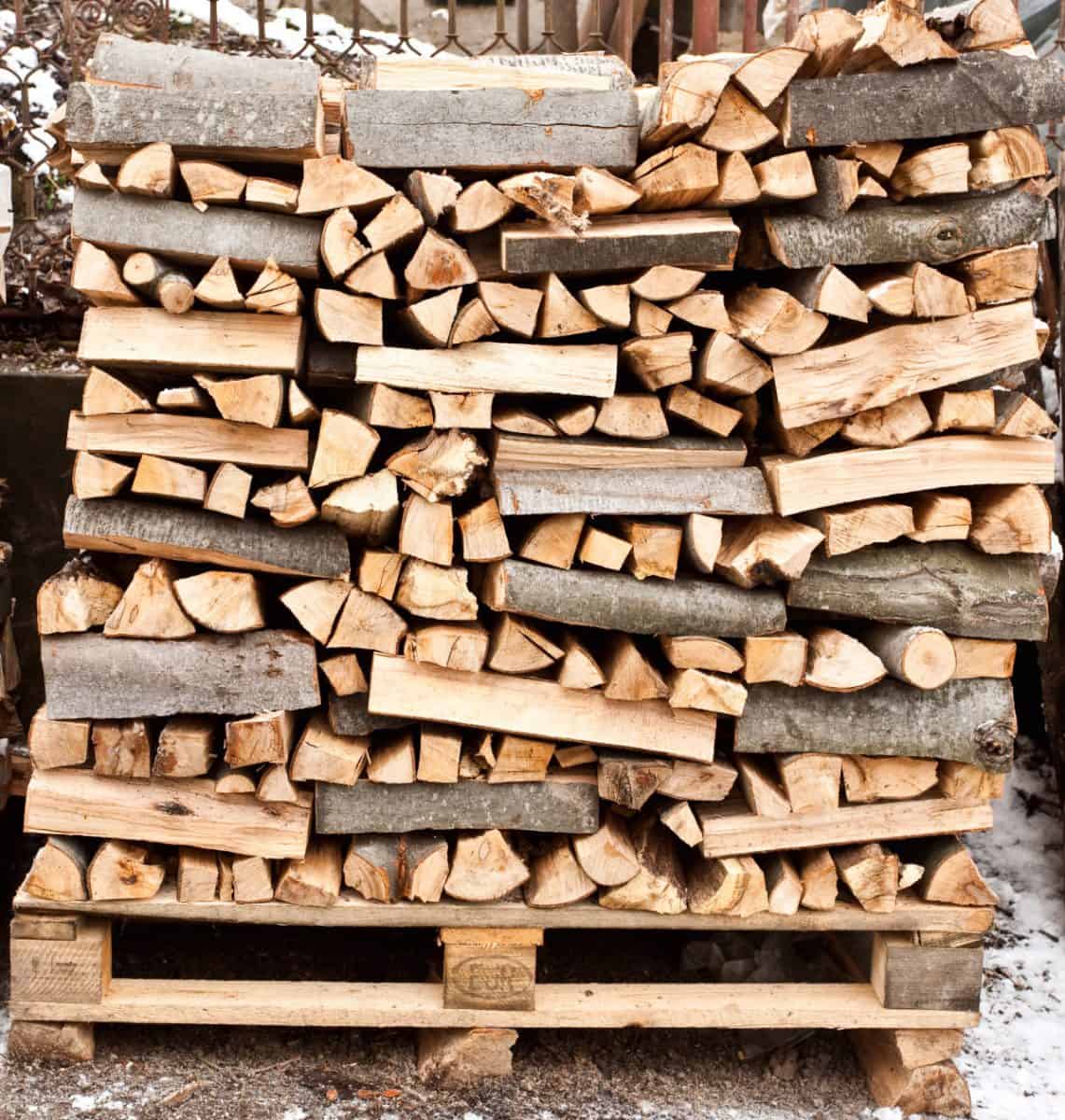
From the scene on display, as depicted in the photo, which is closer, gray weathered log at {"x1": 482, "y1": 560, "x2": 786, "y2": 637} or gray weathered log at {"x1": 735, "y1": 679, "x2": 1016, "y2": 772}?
gray weathered log at {"x1": 482, "y1": 560, "x2": 786, "y2": 637}

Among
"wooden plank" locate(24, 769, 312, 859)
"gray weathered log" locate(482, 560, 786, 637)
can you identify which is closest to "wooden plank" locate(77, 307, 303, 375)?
"gray weathered log" locate(482, 560, 786, 637)

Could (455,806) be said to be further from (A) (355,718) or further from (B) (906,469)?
(B) (906,469)

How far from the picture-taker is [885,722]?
2791 mm

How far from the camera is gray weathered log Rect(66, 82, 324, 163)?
2.47 metres

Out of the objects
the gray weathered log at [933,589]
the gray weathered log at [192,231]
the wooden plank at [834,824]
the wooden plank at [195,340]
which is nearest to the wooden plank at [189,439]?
the wooden plank at [195,340]

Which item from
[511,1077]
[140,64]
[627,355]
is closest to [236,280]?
[140,64]

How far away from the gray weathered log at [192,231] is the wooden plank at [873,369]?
1.02 metres

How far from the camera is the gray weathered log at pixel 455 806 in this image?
278 cm

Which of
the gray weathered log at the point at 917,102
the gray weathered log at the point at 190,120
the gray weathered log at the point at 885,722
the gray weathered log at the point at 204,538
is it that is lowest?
the gray weathered log at the point at 885,722

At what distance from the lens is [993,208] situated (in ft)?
8.62

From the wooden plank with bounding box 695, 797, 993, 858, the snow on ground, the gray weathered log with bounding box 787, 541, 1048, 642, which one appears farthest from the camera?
the snow on ground

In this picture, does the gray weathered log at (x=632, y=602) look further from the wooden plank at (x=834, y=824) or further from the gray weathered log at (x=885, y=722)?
the wooden plank at (x=834, y=824)

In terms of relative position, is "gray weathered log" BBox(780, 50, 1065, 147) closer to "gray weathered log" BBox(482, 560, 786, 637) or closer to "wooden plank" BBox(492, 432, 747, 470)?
"wooden plank" BBox(492, 432, 747, 470)

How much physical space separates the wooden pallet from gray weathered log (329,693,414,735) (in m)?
0.42
